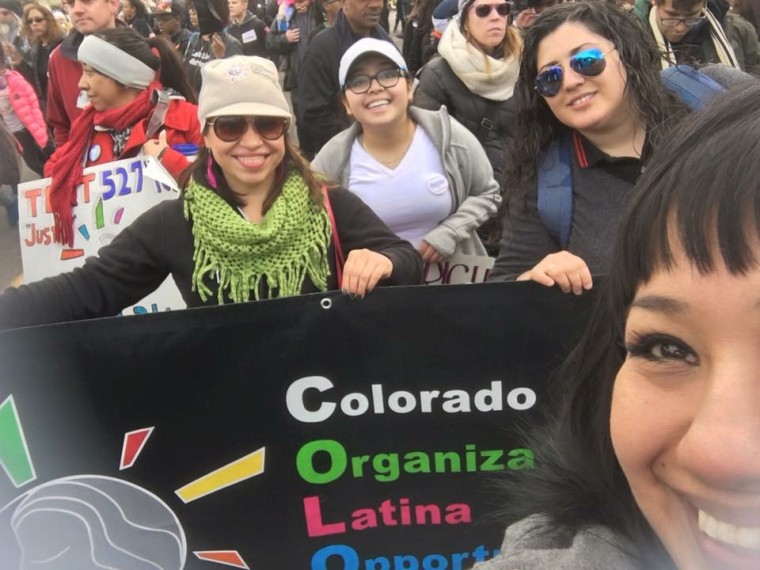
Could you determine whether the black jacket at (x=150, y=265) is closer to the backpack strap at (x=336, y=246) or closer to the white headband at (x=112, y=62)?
the backpack strap at (x=336, y=246)

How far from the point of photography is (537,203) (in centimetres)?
237

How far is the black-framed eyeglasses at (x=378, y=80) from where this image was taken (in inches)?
122

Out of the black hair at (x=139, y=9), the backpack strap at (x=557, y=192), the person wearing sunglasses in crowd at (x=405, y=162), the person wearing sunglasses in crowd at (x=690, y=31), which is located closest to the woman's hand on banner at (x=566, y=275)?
the backpack strap at (x=557, y=192)

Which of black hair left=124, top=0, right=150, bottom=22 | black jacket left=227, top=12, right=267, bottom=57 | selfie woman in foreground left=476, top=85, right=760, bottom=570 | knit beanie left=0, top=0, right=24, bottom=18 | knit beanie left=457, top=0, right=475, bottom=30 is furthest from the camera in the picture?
A: black hair left=124, top=0, right=150, bottom=22

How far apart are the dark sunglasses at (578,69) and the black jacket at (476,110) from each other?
152 cm

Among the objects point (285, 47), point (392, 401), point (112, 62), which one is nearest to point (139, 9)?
point (285, 47)

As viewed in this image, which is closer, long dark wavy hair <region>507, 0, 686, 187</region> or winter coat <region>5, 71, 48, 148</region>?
long dark wavy hair <region>507, 0, 686, 187</region>

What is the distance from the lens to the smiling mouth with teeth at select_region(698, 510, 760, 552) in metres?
0.81

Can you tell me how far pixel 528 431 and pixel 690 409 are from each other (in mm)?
1282

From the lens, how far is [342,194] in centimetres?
244

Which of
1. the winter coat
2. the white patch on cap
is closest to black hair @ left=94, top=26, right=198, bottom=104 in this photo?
the white patch on cap

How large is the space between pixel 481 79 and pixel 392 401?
7.39ft

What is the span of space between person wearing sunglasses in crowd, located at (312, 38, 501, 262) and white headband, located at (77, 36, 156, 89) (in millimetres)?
1180

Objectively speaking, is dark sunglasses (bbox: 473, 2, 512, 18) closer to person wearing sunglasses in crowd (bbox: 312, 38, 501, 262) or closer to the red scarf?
person wearing sunglasses in crowd (bbox: 312, 38, 501, 262)
